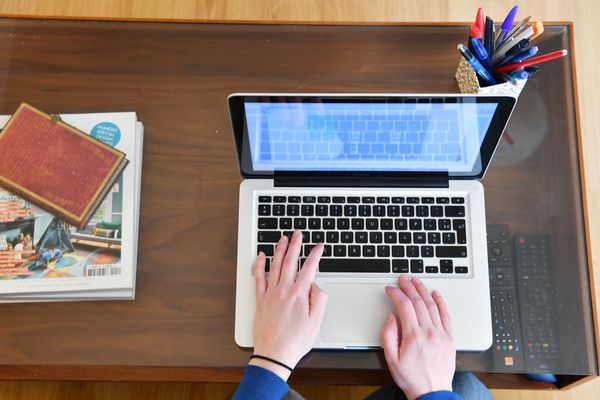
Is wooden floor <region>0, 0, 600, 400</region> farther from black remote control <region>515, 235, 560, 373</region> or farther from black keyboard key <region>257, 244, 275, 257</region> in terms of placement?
black keyboard key <region>257, 244, 275, 257</region>

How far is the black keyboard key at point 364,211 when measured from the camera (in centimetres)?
80

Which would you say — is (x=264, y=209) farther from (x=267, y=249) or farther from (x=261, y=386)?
(x=261, y=386)

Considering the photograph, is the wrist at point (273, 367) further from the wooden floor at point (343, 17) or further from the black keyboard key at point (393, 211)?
the wooden floor at point (343, 17)

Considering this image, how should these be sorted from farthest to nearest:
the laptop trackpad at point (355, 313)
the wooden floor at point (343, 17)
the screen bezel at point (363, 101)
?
1. the wooden floor at point (343, 17)
2. the laptop trackpad at point (355, 313)
3. the screen bezel at point (363, 101)

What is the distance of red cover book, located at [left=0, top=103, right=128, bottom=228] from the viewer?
2.65 feet

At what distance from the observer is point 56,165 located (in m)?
0.82

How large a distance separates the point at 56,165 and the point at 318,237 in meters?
0.43

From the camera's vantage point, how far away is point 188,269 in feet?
2.65

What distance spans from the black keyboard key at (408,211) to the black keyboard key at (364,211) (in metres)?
0.05

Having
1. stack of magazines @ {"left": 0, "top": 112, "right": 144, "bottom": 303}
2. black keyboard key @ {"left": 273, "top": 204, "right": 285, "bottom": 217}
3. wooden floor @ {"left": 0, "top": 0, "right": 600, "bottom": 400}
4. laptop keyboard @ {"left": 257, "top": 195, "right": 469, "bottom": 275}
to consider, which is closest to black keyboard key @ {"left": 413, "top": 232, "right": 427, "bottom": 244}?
laptop keyboard @ {"left": 257, "top": 195, "right": 469, "bottom": 275}

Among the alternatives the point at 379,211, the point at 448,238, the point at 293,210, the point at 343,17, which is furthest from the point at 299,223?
the point at 343,17

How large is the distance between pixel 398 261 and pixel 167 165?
1.31 feet

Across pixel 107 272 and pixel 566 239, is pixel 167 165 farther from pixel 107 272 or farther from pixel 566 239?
pixel 566 239

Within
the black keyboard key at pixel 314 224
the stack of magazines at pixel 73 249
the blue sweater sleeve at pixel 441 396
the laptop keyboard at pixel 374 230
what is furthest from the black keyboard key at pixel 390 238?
the stack of magazines at pixel 73 249
